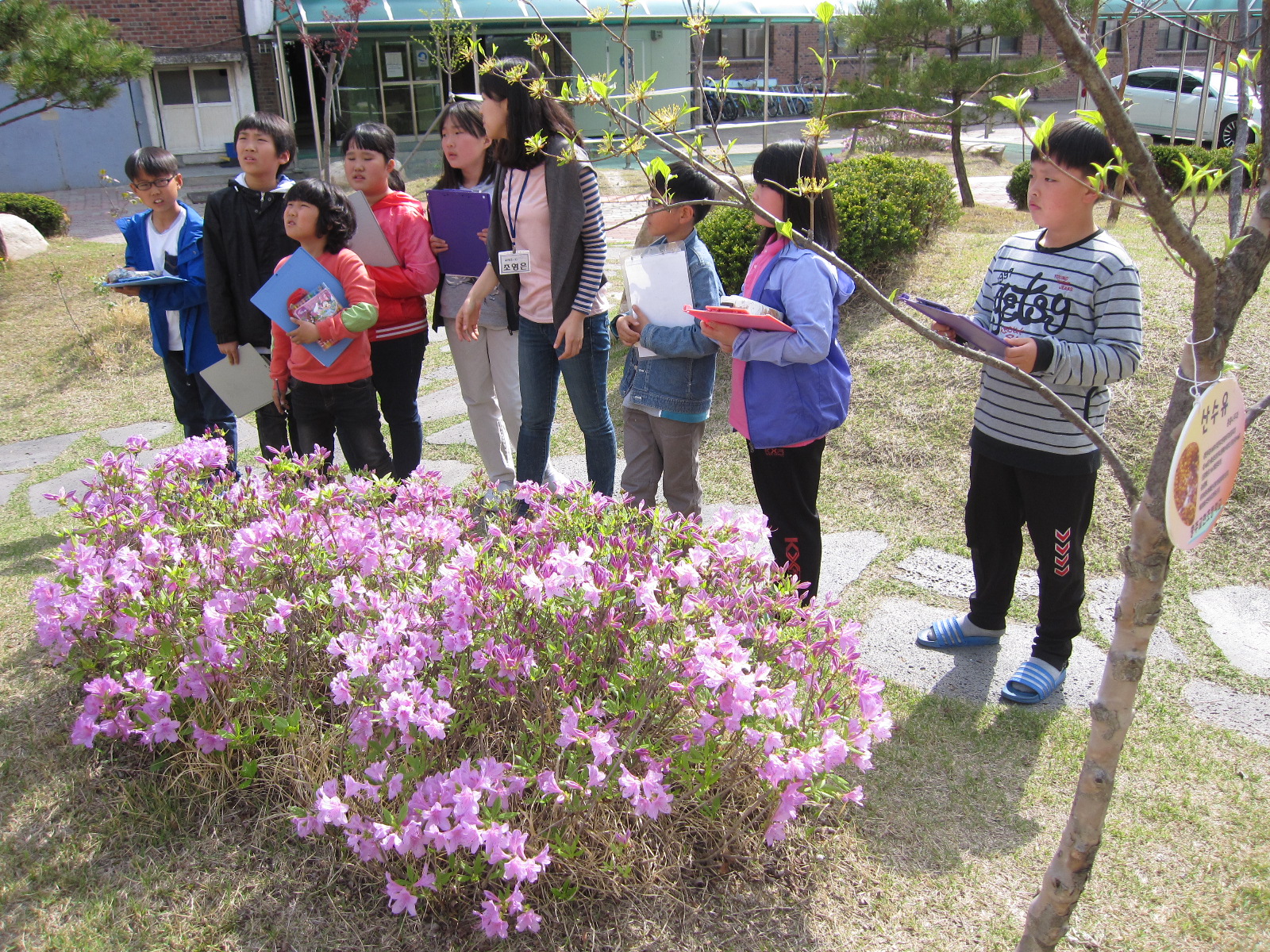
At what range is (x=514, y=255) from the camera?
362 centimetres

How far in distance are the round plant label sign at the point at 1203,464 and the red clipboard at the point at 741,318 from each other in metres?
1.30

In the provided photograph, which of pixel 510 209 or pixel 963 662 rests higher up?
pixel 510 209

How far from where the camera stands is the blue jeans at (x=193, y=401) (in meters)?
4.37

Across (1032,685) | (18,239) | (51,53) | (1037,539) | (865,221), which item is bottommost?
(1032,685)

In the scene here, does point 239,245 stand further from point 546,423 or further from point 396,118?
point 396,118

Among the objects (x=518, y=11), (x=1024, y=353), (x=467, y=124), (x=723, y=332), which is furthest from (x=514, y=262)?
(x=518, y=11)

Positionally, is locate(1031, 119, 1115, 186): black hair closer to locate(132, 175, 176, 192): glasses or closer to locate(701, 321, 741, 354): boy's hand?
locate(701, 321, 741, 354): boy's hand

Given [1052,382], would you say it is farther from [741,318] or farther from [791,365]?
[741,318]

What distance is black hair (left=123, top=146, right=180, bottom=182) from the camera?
4.14 metres

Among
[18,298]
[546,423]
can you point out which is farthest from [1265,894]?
[18,298]

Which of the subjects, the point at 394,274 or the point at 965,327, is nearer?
the point at 965,327

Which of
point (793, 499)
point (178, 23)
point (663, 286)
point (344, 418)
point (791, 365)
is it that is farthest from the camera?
point (178, 23)

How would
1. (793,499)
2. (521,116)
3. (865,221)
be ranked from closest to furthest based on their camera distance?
(793,499)
(521,116)
(865,221)

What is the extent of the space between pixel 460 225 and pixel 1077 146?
2384 millimetres
